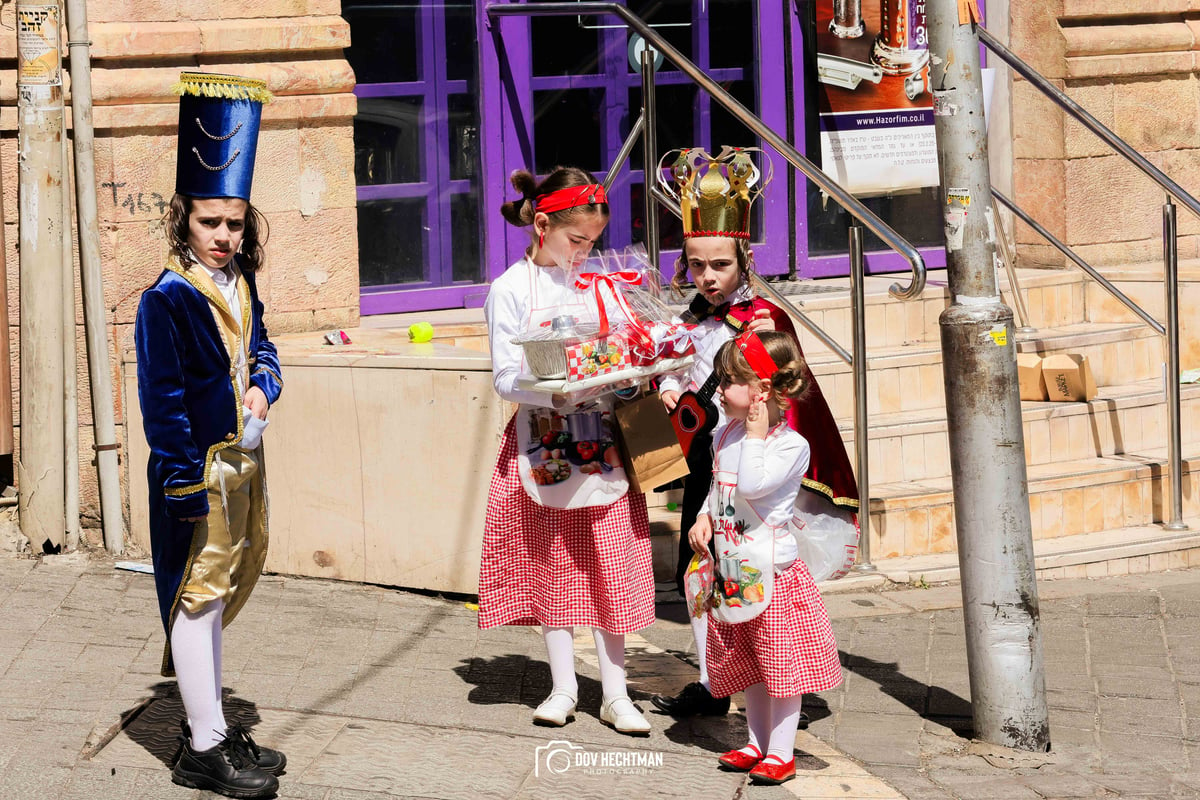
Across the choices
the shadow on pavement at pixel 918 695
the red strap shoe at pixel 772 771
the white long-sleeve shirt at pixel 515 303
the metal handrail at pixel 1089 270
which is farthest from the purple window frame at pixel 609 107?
the red strap shoe at pixel 772 771

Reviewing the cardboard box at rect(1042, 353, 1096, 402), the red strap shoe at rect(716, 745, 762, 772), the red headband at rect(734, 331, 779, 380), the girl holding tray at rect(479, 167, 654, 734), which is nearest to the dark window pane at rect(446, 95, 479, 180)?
the cardboard box at rect(1042, 353, 1096, 402)

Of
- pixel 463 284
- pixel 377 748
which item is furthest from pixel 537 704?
pixel 463 284

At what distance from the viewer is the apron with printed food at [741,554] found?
4.36 m

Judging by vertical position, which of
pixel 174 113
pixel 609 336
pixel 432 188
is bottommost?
pixel 609 336

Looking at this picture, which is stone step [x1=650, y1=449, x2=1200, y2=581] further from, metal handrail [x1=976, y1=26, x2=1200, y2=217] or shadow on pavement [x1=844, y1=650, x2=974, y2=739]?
metal handrail [x1=976, y1=26, x2=1200, y2=217]

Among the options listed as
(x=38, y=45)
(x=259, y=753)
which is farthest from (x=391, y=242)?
(x=259, y=753)

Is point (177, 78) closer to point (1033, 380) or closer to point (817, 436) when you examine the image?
point (817, 436)

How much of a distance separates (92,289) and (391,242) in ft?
6.84

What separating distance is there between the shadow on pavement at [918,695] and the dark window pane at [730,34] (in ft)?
14.8

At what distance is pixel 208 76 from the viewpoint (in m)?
4.23

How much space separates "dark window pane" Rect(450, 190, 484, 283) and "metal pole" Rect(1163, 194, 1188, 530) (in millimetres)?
3644

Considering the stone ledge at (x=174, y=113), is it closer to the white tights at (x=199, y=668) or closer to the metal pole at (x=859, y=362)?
the metal pole at (x=859, y=362)

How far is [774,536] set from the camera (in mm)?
4379

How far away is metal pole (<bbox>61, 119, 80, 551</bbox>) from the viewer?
21.9 ft
